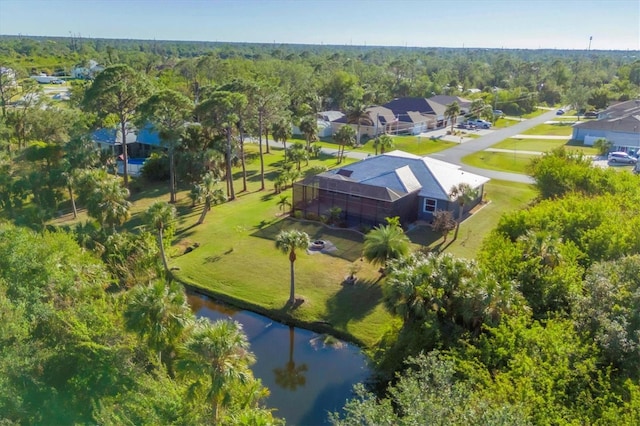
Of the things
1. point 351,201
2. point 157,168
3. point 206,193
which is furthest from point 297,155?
point 351,201

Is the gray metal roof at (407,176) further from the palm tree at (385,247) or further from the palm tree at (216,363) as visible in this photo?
the palm tree at (216,363)

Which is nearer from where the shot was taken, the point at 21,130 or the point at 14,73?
the point at 21,130

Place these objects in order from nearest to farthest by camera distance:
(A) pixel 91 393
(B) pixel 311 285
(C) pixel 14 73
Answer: (A) pixel 91 393
(B) pixel 311 285
(C) pixel 14 73

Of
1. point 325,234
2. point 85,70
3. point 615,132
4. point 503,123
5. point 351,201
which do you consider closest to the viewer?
point 325,234

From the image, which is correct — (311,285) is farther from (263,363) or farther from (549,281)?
(549,281)

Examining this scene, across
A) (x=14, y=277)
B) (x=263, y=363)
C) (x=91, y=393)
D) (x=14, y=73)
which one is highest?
(x=14, y=73)

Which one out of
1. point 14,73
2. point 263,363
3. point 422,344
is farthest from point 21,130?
point 422,344

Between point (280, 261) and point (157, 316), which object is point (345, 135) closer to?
point (280, 261)
